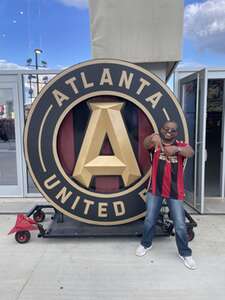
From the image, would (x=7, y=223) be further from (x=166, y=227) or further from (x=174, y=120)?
(x=174, y=120)

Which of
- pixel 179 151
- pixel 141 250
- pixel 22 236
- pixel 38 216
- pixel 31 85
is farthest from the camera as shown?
pixel 31 85

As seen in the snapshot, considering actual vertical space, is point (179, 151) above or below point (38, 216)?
above

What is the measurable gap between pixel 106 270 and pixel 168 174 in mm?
1150

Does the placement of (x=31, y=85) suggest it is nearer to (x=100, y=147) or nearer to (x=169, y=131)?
(x=100, y=147)

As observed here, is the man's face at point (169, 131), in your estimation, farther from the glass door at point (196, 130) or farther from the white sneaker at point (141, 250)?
the glass door at point (196, 130)

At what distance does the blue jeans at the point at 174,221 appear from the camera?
10.2 ft

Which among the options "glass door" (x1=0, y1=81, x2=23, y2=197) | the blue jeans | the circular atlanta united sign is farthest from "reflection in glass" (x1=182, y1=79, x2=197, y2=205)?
"glass door" (x1=0, y1=81, x2=23, y2=197)

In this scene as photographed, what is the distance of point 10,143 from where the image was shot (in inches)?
218

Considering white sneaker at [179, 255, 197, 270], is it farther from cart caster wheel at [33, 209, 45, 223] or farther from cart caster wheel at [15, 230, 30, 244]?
cart caster wheel at [33, 209, 45, 223]

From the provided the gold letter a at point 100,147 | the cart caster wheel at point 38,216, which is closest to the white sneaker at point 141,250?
the gold letter a at point 100,147

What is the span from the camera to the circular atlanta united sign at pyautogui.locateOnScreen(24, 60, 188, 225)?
139 inches

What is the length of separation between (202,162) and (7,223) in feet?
10.0

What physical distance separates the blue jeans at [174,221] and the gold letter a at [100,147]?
508mm

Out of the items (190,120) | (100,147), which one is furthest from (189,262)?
(190,120)
